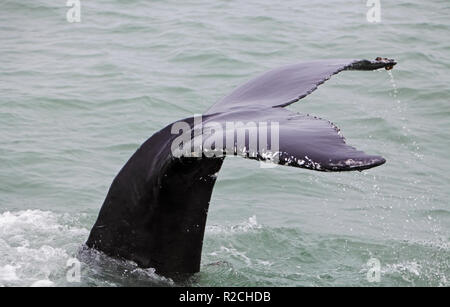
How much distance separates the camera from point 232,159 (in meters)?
9.20

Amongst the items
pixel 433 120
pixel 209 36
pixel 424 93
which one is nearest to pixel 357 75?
pixel 424 93

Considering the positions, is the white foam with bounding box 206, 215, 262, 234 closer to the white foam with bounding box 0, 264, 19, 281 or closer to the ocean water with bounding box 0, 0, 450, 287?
the ocean water with bounding box 0, 0, 450, 287

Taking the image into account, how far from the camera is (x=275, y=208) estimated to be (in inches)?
310

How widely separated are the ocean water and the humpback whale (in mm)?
142

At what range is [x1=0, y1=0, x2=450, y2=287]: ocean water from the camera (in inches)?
245

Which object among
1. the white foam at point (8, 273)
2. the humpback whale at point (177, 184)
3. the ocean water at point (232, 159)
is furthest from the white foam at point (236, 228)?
the humpback whale at point (177, 184)

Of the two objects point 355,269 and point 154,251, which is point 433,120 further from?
point 154,251

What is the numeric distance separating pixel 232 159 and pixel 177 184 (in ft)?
15.4

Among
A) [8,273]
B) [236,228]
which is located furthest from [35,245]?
[236,228]

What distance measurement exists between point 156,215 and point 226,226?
2.61 metres

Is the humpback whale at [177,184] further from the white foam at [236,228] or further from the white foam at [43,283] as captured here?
the white foam at [236,228]

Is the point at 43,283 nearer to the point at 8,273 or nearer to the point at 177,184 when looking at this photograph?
the point at 8,273

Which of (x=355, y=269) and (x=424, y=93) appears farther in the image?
(x=424, y=93)

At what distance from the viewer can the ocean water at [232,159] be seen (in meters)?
6.21
